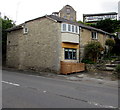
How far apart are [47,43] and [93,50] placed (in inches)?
273

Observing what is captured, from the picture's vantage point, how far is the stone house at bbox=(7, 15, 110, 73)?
62.4 feet

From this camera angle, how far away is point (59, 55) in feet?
60.7

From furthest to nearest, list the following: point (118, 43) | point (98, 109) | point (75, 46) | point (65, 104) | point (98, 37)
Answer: point (118, 43) → point (98, 37) → point (75, 46) → point (65, 104) → point (98, 109)

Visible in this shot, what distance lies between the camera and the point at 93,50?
2116 centimetres

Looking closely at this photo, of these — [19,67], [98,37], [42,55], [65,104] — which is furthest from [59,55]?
[65,104]

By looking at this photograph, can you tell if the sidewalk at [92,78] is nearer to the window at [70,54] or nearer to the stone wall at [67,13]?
the window at [70,54]

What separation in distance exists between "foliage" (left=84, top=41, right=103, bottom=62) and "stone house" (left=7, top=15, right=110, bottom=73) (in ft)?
3.12

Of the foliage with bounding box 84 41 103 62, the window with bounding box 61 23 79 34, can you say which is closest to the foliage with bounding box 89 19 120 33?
the foliage with bounding box 84 41 103 62

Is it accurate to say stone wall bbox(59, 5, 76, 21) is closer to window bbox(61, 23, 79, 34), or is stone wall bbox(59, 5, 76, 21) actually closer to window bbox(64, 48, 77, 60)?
window bbox(61, 23, 79, 34)

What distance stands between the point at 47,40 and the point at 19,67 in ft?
23.6

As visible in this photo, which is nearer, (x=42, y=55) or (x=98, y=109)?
(x=98, y=109)

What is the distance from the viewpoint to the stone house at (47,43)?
62.4 feet

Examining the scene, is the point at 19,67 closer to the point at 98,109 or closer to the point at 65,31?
the point at 65,31

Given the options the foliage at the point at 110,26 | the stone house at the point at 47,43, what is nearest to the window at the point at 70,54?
the stone house at the point at 47,43
